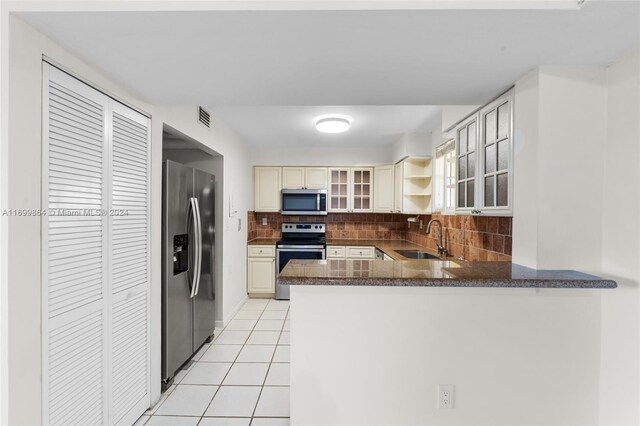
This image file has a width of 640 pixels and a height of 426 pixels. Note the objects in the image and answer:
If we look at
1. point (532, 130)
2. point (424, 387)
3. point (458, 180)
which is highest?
point (532, 130)

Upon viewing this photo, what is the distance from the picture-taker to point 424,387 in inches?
64.5

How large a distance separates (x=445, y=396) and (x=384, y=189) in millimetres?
3369

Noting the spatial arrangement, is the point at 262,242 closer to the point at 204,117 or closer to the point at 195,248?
the point at 195,248

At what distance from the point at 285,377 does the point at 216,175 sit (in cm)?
224

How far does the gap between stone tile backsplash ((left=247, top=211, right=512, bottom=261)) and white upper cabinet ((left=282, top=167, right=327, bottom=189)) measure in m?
0.58

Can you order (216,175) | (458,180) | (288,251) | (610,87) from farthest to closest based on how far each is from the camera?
(288,251), (216,175), (458,180), (610,87)

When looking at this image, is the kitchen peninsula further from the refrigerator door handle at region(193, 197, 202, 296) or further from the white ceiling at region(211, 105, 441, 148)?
the white ceiling at region(211, 105, 441, 148)

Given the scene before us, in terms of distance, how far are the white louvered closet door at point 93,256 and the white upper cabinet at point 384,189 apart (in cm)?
340

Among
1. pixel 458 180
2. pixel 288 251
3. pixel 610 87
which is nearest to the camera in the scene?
pixel 610 87

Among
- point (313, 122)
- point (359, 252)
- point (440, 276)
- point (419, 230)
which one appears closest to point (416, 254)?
point (419, 230)

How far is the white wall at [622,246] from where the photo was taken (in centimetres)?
140

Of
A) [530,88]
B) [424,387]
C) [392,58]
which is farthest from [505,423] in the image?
[392,58]

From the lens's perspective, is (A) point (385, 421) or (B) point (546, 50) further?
(A) point (385, 421)

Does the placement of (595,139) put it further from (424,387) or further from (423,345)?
(424,387)
